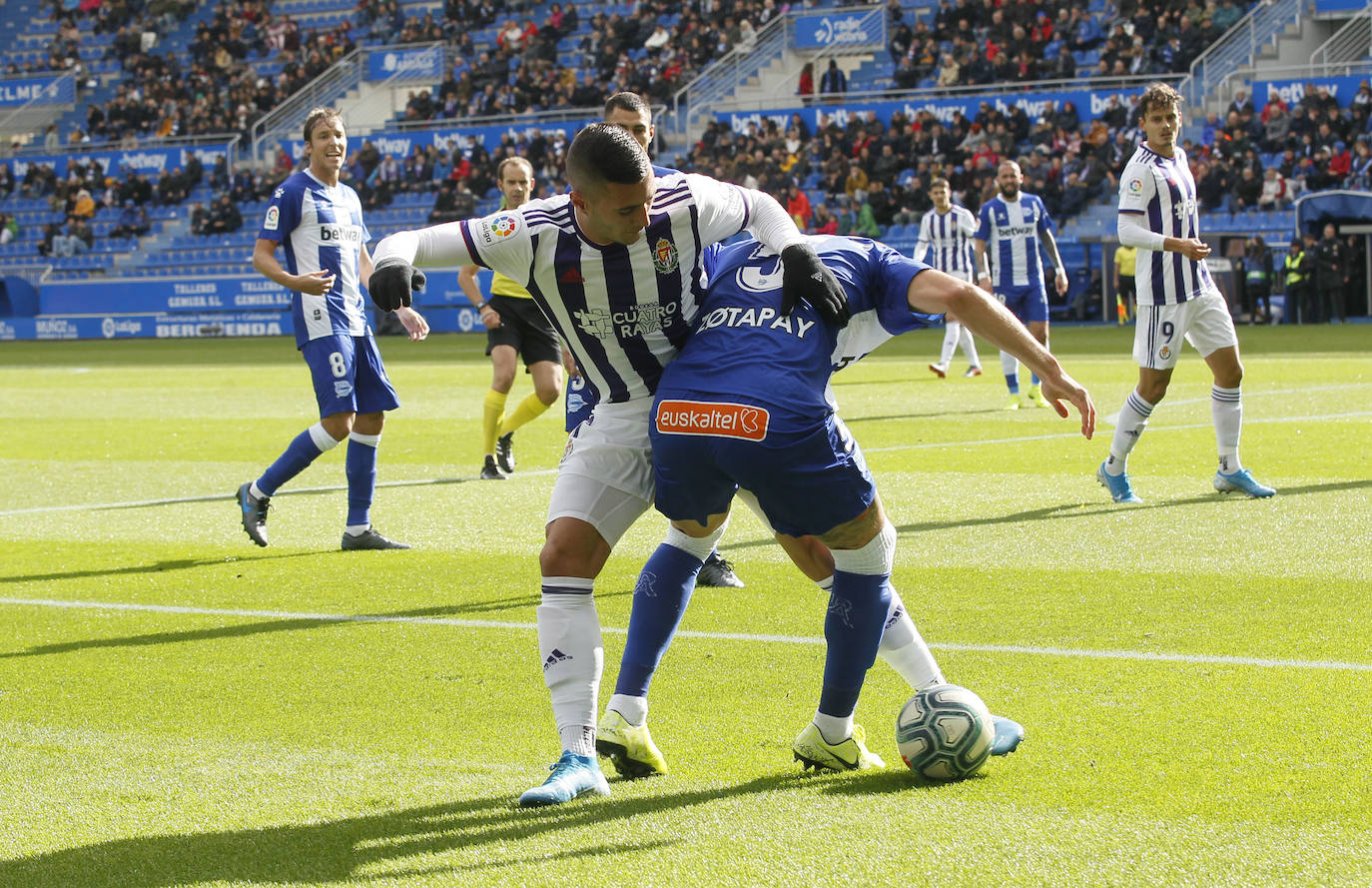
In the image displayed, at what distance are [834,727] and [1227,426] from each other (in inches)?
224

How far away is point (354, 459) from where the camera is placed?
8250 millimetres

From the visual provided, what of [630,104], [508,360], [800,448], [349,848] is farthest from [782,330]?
[508,360]

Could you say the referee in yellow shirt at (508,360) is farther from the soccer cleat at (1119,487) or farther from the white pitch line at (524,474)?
the soccer cleat at (1119,487)

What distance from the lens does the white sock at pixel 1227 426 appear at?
349 inches

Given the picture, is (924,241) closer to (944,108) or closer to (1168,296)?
(1168,296)

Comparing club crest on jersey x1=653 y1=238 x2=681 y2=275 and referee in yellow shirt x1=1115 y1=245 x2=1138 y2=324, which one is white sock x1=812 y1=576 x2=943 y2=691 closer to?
club crest on jersey x1=653 y1=238 x2=681 y2=275

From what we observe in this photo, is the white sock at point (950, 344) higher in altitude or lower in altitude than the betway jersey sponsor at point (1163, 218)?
lower

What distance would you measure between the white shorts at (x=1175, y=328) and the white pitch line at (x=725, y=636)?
4.13 m

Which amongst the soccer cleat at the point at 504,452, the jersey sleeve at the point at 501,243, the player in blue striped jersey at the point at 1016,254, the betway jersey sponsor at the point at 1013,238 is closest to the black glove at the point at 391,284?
the jersey sleeve at the point at 501,243

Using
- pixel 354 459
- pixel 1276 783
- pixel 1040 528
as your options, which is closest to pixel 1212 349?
pixel 1040 528

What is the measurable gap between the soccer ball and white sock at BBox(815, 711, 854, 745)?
0.42 ft

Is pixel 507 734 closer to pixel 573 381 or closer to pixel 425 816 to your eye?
pixel 425 816

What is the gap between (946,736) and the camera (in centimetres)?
384

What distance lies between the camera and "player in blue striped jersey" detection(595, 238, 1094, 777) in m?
3.71
